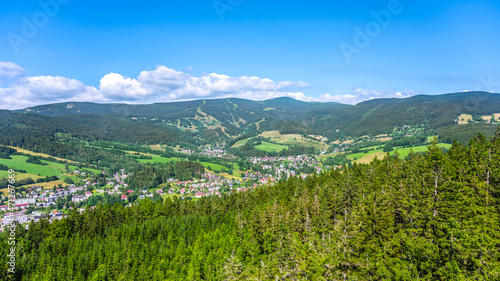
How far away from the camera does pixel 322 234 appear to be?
3684cm

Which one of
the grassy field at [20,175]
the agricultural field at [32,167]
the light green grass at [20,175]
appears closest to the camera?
the light green grass at [20,175]

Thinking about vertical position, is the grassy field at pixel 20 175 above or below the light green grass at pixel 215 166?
above

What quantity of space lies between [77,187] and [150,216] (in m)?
89.8

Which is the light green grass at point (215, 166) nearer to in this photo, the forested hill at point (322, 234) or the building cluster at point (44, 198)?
the building cluster at point (44, 198)

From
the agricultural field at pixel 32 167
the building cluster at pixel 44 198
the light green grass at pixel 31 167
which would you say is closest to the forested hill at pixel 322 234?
the building cluster at pixel 44 198

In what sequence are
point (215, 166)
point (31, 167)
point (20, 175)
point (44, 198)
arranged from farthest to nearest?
1. point (215, 166)
2. point (31, 167)
3. point (20, 175)
4. point (44, 198)

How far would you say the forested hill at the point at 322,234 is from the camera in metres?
19.3

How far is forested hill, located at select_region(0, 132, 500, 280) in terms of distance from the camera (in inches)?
760

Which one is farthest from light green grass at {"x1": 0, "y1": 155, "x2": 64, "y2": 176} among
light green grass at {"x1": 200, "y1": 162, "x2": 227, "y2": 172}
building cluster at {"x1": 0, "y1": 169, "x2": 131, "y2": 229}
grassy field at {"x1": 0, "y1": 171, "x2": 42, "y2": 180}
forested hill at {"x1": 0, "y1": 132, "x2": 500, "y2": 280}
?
forested hill at {"x1": 0, "y1": 132, "x2": 500, "y2": 280}

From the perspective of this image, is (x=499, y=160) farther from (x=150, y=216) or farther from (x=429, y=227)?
(x=150, y=216)

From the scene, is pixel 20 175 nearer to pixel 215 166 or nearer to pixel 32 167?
pixel 32 167

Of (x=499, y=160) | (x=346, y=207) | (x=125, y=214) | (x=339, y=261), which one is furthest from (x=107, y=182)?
(x=499, y=160)

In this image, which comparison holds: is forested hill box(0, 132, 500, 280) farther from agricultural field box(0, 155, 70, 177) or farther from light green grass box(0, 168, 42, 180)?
agricultural field box(0, 155, 70, 177)

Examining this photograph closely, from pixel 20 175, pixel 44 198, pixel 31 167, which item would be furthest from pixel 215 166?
pixel 31 167
